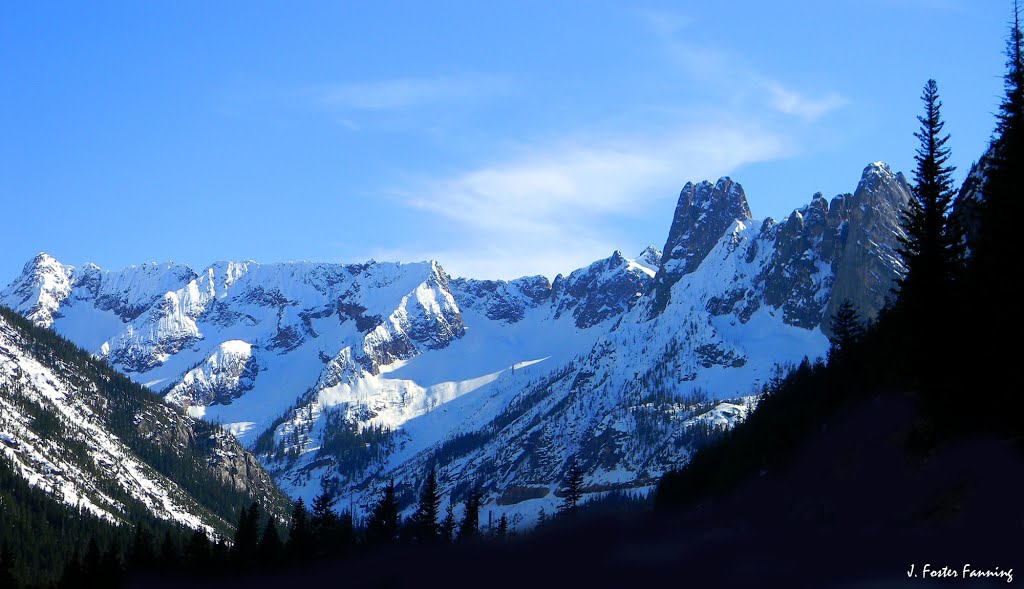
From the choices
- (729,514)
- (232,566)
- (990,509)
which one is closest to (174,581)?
(232,566)

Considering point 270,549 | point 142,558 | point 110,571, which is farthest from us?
point 142,558

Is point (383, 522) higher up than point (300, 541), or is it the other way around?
point (383, 522)

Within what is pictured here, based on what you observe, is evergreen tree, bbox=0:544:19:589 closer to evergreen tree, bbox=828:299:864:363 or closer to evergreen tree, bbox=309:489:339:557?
evergreen tree, bbox=309:489:339:557

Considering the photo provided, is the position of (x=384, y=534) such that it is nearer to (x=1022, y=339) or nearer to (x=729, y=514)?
(x=729, y=514)

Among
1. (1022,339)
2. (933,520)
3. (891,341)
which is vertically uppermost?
(891,341)

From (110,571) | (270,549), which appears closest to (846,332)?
(270,549)

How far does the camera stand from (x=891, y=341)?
279 ft

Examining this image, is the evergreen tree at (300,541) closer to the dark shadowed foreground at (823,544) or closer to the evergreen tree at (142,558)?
the evergreen tree at (142,558)

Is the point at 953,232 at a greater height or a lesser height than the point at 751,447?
greater

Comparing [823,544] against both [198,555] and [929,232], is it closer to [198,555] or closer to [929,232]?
[929,232]

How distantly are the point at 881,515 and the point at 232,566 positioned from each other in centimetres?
6358

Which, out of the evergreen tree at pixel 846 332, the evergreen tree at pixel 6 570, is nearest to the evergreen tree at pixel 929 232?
the evergreen tree at pixel 846 332
